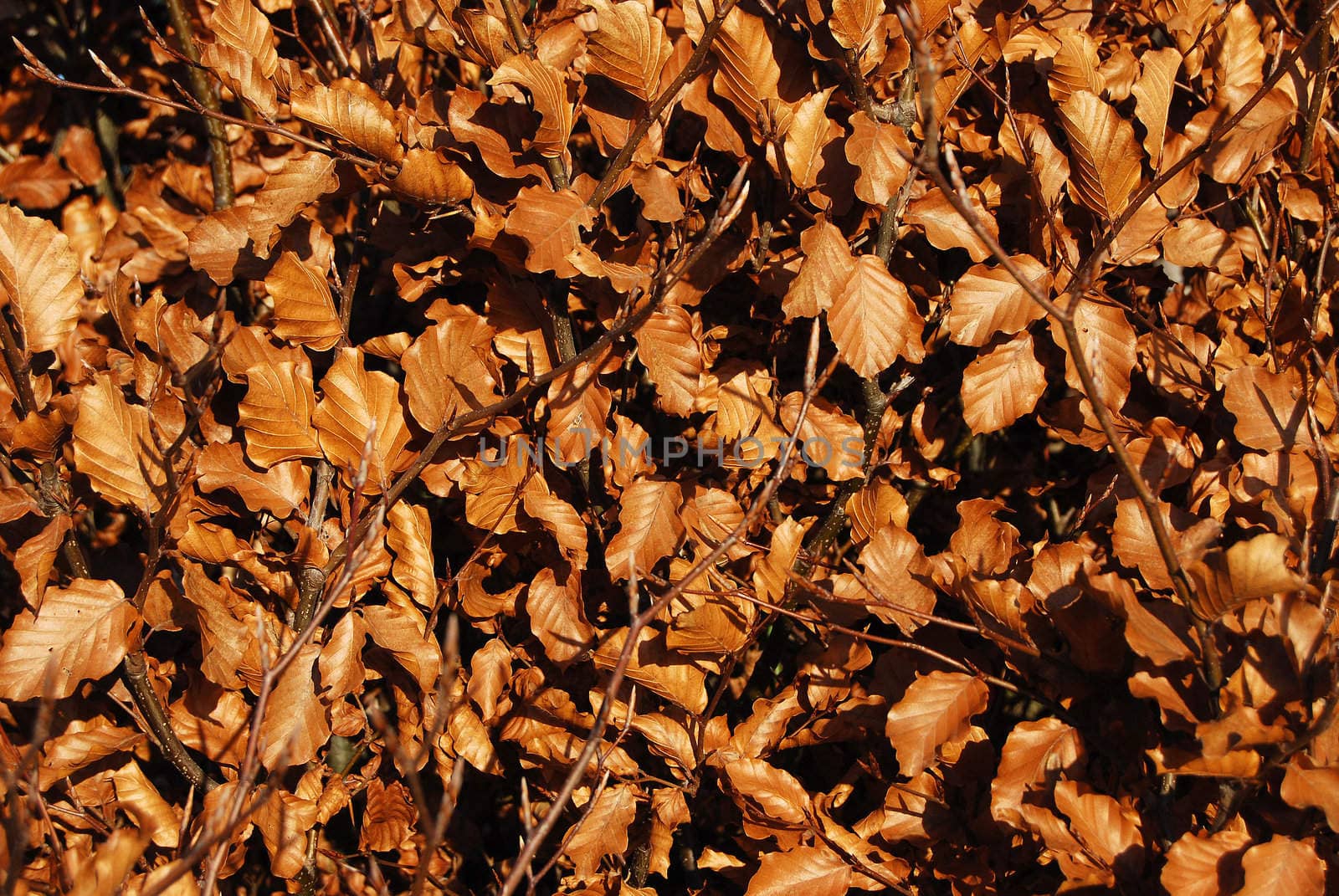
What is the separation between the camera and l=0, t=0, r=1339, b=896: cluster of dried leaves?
127cm

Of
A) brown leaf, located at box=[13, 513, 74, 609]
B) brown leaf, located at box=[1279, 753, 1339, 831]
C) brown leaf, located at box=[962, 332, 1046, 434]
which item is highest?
brown leaf, located at box=[962, 332, 1046, 434]

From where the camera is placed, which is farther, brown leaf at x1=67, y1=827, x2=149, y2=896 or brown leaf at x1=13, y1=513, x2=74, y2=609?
brown leaf at x1=13, y1=513, x2=74, y2=609

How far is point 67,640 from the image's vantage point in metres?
1.32

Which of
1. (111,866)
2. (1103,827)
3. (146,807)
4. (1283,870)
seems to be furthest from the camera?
(146,807)

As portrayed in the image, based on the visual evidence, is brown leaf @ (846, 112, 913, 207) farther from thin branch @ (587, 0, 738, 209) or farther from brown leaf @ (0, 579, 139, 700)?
brown leaf @ (0, 579, 139, 700)

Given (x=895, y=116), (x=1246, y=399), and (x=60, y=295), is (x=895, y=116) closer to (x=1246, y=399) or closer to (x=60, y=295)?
(x=1246, y=399)

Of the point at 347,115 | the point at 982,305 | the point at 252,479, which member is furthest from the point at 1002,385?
the point at 252,479

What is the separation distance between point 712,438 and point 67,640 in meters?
0.93

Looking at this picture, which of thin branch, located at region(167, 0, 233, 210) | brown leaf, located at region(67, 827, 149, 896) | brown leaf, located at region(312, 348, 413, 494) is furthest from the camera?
thin branch, located at region(167, 0, 233, 210)

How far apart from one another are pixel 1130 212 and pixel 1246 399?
11.3 inches

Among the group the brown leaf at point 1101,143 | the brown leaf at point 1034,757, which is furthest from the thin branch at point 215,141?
the brown leaf at point 1034,757

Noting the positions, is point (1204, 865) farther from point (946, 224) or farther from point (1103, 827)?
point (946, 224)

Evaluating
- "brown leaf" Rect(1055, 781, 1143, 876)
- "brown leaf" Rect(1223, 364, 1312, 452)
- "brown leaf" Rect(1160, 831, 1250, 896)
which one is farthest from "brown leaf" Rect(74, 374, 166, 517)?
"brown leaf" Rect(1223, 364, 1312, 452)

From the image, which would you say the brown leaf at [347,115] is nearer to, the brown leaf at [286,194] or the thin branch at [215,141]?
the brown leaf at [286,194]
